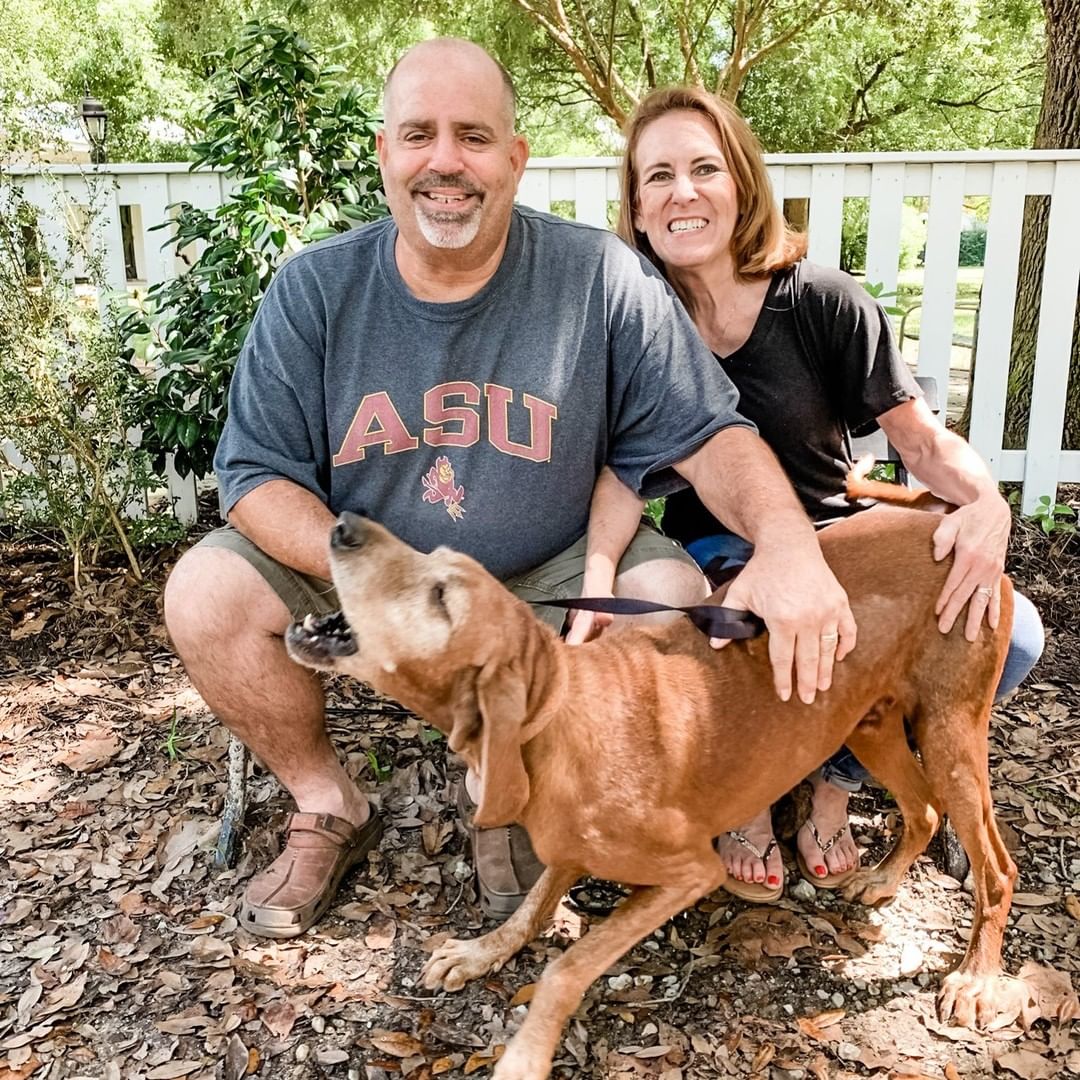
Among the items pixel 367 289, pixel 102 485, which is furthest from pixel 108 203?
pixel 367 289

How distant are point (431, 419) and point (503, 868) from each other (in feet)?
4.55

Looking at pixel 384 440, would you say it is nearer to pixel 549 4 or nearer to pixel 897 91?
pixel 549 4

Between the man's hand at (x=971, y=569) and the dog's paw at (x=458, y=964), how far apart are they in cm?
154

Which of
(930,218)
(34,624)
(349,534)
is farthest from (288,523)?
(930,218)

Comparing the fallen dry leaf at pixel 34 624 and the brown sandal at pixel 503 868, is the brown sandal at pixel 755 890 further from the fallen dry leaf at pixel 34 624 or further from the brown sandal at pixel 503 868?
the fallen dry leaf at pixel 34 624

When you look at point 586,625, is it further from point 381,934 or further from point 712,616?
point 381,934

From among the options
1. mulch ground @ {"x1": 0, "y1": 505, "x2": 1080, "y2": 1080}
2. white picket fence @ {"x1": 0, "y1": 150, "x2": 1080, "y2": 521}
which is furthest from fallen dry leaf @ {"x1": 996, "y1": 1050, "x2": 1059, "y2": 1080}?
white picket fence @ {"x1": 0, "y1": 150, "x2": 1080, "y2": 521}

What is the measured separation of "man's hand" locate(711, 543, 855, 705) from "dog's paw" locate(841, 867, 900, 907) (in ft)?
2.97

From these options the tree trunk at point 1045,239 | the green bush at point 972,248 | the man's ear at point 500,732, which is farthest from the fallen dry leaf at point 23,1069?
the green bush at point 972,248

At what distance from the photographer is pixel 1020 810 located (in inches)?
147

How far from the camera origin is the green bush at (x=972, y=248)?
85.8 ft

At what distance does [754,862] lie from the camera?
3.35 meters

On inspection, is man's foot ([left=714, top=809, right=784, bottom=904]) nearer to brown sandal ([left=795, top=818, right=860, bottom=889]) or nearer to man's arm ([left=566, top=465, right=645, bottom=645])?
brown sandal ([left=795, top=818, right=860, bottom=889])

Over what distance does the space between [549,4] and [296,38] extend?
11711mm
